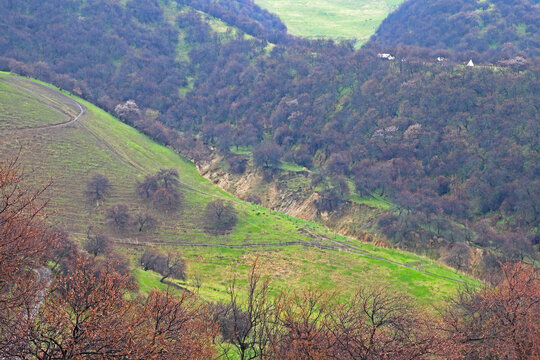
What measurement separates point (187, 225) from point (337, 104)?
190ft

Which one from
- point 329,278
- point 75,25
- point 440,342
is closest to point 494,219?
point 329,278

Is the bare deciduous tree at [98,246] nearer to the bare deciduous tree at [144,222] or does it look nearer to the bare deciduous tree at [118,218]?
the bare deciduous tree at [118,218]

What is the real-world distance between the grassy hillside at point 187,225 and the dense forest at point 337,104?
13.5m

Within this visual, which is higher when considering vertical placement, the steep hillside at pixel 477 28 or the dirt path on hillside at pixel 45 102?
the steep hillside at pixel 477 28

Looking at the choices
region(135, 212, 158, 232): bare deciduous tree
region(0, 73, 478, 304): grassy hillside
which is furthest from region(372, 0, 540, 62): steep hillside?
region(135, 212, 158, 232): bare deciduous tree

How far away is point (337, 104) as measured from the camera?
109125 millimetres

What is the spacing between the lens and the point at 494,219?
74.0 metres

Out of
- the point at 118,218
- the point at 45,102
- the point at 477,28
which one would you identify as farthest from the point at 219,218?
the point at 477,28

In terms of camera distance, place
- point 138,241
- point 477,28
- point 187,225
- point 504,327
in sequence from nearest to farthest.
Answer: point 504,327 → point 138,241 → point 187,225 → point 477,28

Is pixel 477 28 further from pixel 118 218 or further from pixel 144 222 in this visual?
pixel 118 218

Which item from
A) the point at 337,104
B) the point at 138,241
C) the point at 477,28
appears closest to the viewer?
the point at 138,241

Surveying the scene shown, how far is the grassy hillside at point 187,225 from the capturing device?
53.4m

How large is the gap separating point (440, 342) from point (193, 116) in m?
118

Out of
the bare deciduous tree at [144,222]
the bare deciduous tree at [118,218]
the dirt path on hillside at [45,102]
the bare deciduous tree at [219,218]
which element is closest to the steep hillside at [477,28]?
the bare deciduous tree at [219,218]
